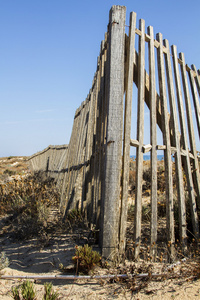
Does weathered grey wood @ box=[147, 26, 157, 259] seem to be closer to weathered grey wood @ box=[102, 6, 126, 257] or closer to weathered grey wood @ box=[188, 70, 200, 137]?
weathered grey wood @ box=[102, 6, 126, 257]

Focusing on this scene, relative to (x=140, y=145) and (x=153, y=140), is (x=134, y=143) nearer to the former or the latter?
(x=140, y=145)

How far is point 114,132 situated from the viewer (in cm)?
307

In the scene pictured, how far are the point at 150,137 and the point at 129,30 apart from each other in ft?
4.87

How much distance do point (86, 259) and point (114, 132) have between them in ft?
4.94

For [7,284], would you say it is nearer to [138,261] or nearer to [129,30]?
[138,261]

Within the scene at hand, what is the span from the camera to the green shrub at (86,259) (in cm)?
273

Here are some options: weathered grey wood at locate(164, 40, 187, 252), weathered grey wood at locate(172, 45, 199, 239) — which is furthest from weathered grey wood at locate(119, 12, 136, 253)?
weathered grey wood at locate(172, 45, 199, 239)

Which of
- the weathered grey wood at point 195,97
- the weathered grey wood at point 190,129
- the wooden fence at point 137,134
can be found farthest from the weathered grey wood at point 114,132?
the weathered grey wood at point 195,97

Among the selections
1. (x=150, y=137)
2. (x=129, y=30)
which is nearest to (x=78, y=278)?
(x=150, y=137)

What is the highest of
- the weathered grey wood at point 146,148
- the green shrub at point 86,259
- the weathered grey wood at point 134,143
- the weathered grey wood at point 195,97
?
the weathered grey wood at point 195,97

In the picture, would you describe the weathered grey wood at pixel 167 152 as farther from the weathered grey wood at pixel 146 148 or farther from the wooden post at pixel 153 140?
the weathered grey wood at pixel 146 148

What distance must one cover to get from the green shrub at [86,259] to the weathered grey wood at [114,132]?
0.45 feet

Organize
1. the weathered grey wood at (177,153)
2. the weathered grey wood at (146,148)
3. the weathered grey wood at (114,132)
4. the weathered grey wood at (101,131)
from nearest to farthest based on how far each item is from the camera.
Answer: the weathered grey wood at (114,132) → the weathered grey wood at (146,148) → the weathered grey wood at (177,153) → the weathered grey wood at (101,131)

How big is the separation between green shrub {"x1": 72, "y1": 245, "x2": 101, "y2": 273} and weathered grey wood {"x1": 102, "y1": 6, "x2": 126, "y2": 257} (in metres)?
0.14
